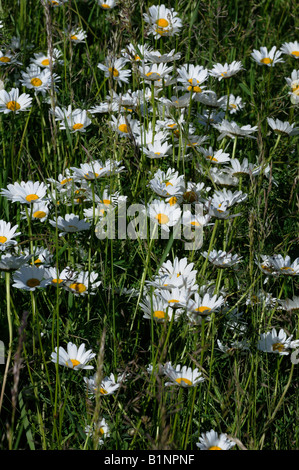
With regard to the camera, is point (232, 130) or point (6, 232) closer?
point (6, 232)

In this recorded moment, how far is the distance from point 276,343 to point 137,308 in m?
0.45

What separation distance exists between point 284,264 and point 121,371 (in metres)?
0.70

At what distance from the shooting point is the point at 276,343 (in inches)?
71.7

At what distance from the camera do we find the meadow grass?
1.58m

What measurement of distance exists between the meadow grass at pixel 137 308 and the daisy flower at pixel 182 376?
0.03 m

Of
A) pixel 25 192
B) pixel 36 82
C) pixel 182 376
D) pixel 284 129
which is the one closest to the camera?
pixel 182 376

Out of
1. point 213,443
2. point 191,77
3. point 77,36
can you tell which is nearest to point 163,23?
point 191,77

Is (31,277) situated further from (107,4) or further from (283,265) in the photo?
(107,4)

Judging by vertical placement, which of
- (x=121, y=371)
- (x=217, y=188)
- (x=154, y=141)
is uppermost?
(x=154, y=141)

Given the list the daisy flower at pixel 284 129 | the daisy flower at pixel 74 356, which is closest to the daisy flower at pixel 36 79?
the daisy flower at pixel 284 129

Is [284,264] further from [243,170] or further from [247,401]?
[247,401]

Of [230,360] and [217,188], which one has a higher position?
[217,188]
